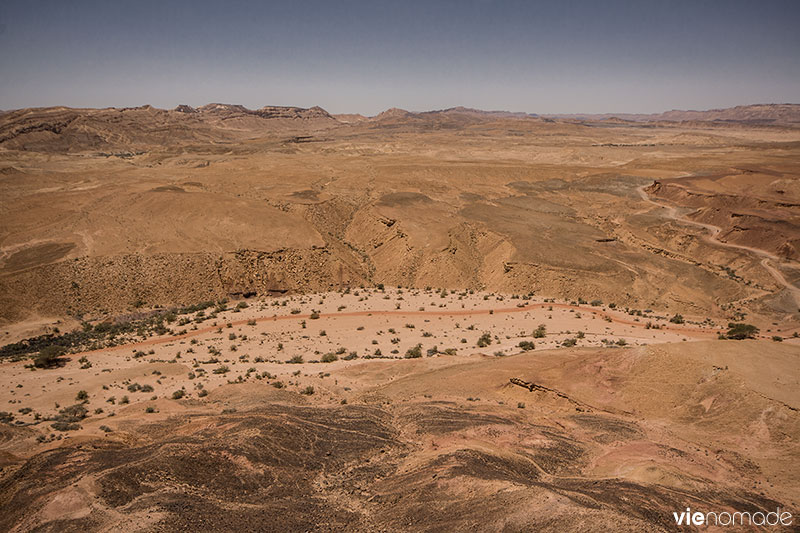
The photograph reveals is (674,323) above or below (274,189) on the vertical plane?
below

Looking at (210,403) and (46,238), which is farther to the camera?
(46,238)

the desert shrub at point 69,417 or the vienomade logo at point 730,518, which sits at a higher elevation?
the vienomade logo at point 730,518

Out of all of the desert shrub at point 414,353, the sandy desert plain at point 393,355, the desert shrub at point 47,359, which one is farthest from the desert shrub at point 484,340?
the desert shrub at point 47,359

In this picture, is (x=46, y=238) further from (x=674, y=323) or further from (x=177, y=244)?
(x=674, y=323)

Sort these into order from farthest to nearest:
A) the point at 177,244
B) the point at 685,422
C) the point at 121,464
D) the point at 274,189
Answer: the point at 274,189 < the point at 177,244 < the point at 685,422 < the point at 121,464

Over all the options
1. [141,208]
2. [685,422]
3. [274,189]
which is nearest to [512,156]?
[274,189]

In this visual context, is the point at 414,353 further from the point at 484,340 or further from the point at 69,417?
the point at 69,417

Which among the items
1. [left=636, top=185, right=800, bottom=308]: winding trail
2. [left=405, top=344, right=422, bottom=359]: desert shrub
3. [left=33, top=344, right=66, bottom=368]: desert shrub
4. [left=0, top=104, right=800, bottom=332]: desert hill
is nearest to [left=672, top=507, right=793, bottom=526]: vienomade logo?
[left=405, top=344, right=422, bottom=359]: desert shrub

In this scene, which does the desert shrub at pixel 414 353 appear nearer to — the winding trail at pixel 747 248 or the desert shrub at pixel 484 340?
the desert shrub at pixel 484 340
